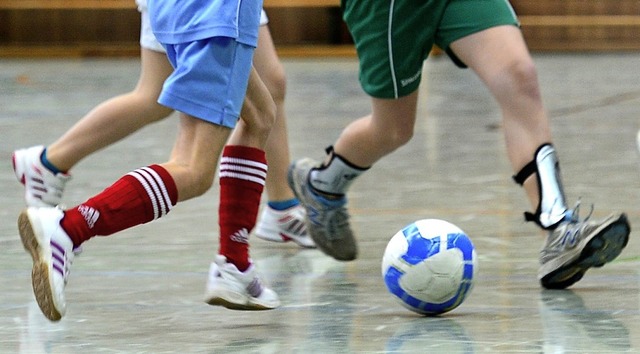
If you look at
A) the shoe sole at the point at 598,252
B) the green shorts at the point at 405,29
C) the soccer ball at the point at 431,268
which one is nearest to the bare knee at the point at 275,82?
the green shorts at the point at 405,29

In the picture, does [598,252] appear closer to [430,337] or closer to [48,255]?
[430,337]

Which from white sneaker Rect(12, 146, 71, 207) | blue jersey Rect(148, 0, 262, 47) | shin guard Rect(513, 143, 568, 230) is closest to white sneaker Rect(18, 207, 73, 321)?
blue jersey Rect(148, 0, 262, 47)

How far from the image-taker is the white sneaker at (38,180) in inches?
162

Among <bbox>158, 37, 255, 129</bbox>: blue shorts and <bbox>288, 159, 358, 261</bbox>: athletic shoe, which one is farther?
<bbox>288, 159, 358, 261</bbox>: athletic shoe

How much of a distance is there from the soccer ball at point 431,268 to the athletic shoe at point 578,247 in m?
0.30

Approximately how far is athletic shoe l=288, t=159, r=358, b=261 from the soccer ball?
75 cm

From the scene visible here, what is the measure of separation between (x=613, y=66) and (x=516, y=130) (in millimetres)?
8525

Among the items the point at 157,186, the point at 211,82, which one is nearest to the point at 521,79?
the point at 211,82

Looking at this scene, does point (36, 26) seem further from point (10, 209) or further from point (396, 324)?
point (396, 324)

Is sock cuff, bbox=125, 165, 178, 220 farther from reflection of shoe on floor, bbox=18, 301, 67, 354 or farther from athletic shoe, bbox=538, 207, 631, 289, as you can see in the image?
athletic shoe, bbox=538, 207, 631, 289

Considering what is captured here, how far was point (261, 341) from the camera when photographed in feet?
9.04

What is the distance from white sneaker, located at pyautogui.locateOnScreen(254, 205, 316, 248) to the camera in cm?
412

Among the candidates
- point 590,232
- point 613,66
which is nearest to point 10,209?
point 590,232

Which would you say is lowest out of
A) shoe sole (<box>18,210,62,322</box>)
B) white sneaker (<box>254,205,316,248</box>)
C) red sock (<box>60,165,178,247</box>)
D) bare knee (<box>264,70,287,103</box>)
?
white sneaker (<box>254,205,316,248</box>)
